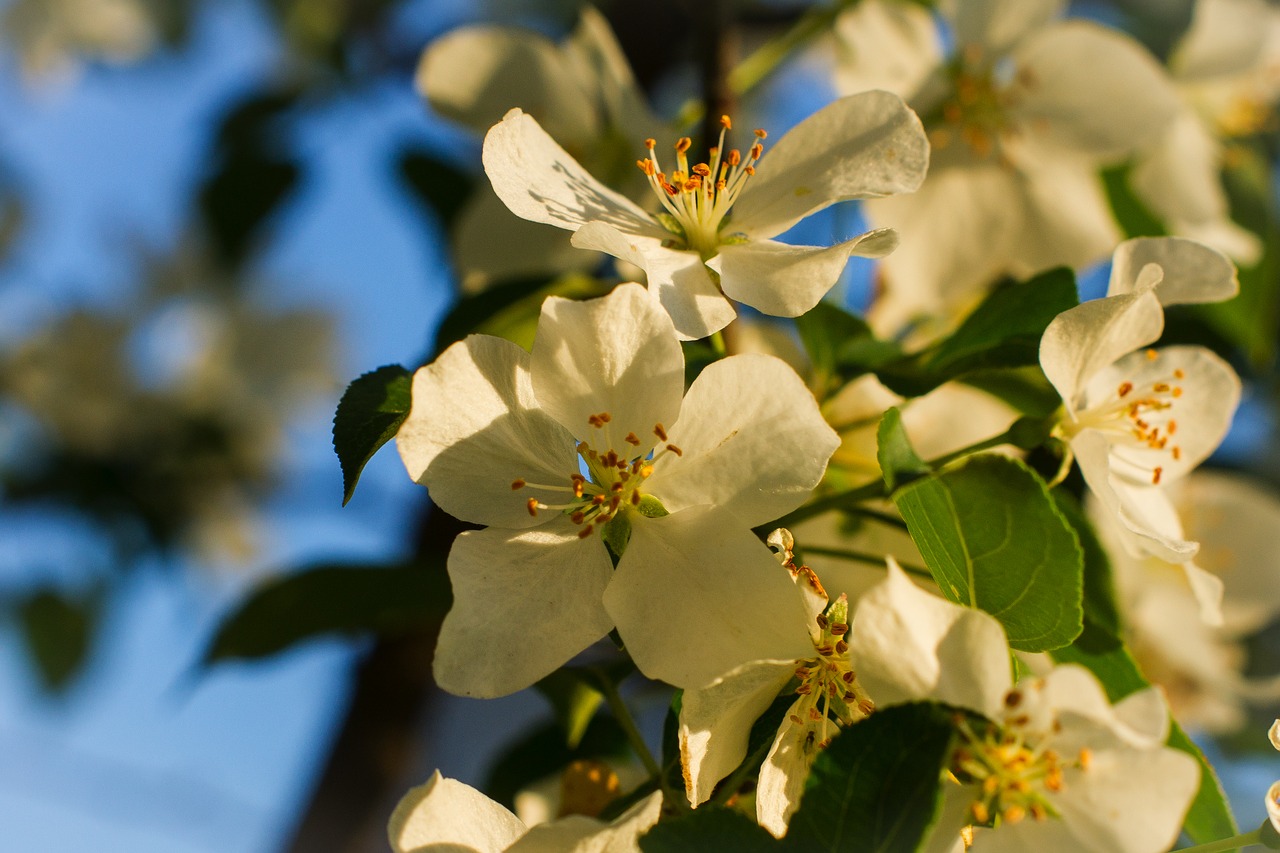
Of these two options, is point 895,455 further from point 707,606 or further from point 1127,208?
point 1127,208

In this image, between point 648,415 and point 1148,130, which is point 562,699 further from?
point 1148,130

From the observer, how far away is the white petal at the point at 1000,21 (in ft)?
3.74

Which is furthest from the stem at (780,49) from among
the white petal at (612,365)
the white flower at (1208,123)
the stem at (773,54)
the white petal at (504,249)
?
the white petal at (612,365)

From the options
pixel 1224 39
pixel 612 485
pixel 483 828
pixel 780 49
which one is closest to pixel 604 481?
pixel 612 485

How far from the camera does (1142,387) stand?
2.67 ft

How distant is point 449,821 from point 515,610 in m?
0.12

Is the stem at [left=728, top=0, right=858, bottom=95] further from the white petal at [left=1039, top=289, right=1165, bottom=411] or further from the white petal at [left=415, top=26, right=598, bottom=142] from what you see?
the white petal at [left=1039, top=289, right=1165, bottom=411]

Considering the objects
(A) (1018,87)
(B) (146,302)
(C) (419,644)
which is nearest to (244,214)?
(C) (419,644)

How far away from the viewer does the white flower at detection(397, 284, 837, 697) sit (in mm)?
601

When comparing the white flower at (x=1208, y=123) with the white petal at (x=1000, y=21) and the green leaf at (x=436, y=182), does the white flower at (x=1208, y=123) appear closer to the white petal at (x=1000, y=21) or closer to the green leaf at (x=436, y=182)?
the white petal at (x=1000, y=21)

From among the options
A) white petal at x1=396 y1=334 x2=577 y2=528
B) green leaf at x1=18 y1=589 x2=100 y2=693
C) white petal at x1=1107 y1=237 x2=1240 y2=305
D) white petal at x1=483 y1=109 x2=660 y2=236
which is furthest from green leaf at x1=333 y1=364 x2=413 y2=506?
green leaf at x1=18 y1=589 x2=100 y2=693

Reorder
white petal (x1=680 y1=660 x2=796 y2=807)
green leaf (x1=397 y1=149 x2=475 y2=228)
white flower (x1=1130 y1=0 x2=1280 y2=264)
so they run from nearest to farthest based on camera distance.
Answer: white petal (x1=680 y1=660 x2=796 y2=807)
white flower (x1=1130 y1=0 x2=1280 y2=264)
green leaf (x1=397 y1=149 x2=475 y2=228)

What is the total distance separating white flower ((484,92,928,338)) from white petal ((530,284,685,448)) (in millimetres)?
24

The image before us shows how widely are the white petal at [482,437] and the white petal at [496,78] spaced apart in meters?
0.51
